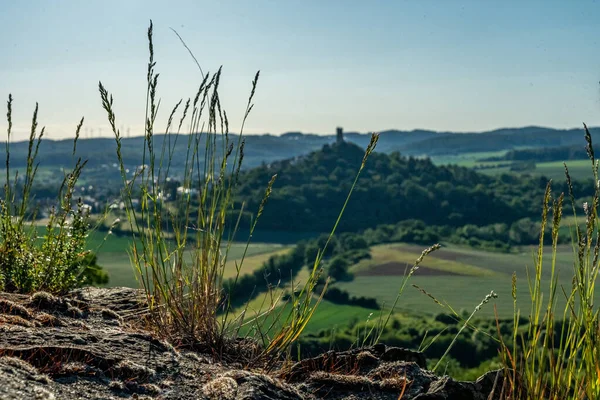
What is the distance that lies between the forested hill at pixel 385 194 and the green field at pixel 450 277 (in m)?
17.0

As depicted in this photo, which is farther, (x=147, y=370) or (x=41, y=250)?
(x=41, y=250)

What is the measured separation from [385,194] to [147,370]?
95725mm

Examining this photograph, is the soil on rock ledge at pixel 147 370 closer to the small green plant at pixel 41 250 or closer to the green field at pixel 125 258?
the small green plant at pixel 41 250

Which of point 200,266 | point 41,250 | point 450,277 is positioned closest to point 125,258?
point 450,277

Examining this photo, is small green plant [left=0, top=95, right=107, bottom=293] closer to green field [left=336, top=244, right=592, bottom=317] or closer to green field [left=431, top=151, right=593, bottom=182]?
green field [left=336, top=244, right=592, bottom=317]

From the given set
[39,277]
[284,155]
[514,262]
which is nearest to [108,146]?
[284,155]

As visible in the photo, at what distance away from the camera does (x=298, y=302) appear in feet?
9.31

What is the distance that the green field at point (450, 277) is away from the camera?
50312 mm

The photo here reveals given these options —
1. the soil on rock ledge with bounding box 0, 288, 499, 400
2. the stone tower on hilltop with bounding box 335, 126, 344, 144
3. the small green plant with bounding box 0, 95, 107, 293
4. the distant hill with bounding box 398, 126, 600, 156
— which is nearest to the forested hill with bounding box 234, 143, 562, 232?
the stone tower on hilltop with bounding box 335, 126, 344, 144

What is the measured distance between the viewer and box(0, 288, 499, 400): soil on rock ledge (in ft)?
6.98

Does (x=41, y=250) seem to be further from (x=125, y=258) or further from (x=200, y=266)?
(x=125, y=258)

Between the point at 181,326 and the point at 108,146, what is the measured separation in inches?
5970

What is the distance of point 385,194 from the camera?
97125 millimetres

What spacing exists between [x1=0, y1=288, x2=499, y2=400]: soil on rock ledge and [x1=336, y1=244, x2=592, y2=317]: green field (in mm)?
44688
